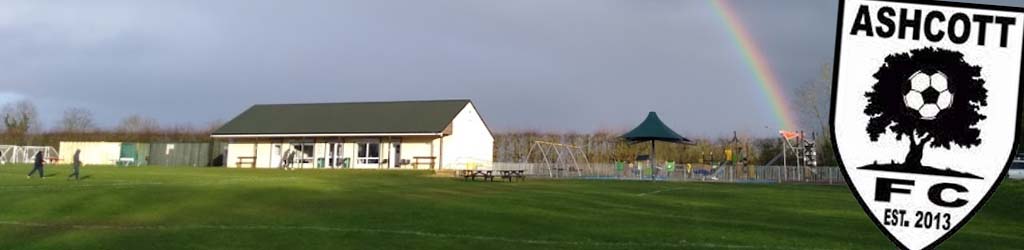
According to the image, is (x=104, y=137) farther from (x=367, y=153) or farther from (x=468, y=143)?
(x=468, y=143)

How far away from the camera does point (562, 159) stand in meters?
53.7

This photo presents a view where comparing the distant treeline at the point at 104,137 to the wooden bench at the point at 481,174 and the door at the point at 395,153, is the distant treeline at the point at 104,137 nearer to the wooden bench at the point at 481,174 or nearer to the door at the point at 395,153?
the door at the point at 395,153

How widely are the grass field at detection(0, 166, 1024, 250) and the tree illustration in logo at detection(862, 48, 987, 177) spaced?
30.1 ft

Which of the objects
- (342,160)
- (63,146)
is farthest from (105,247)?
(63,146)

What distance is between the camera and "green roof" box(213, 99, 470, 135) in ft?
175

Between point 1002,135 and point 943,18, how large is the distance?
17.0 inches

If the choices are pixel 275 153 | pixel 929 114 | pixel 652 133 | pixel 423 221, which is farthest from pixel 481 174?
pixel 929 114

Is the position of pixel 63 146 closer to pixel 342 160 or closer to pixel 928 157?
pixel 342 160

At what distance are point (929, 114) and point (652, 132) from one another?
135 feet

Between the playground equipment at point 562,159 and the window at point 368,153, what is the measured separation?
10436mm

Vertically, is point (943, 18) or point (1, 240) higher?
point (943, 18)

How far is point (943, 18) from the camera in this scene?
255 centimetres

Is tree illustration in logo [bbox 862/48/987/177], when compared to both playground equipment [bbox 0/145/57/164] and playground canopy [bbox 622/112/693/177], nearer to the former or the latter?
playground canopy [bbox 622/112/693/177]

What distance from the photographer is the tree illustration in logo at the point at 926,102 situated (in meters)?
2.49
